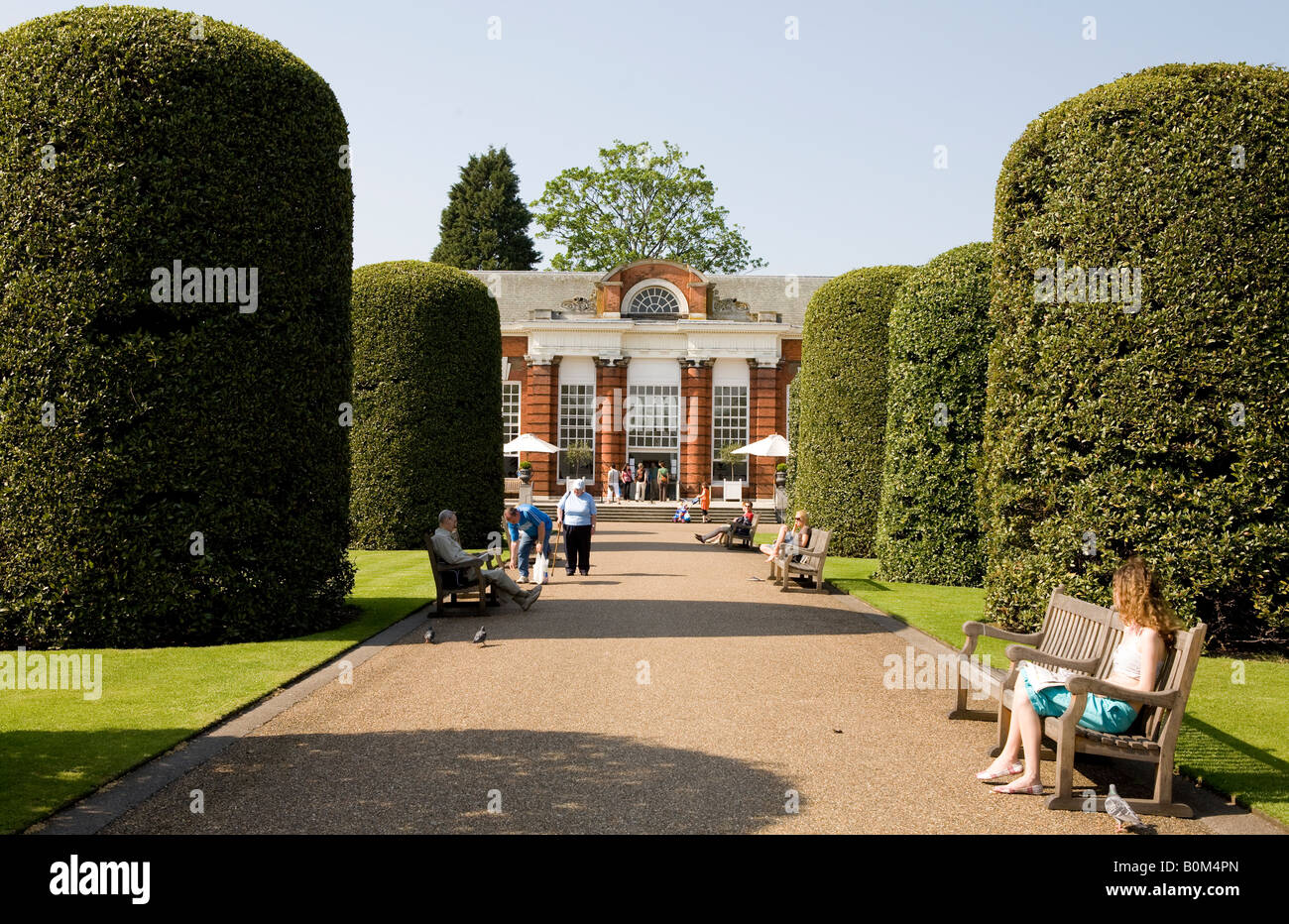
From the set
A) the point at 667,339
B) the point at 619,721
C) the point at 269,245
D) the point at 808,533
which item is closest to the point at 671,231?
the point at 667,339

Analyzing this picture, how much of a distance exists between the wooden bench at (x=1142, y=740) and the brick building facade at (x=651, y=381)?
3684cm

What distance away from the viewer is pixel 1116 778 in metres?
5.69

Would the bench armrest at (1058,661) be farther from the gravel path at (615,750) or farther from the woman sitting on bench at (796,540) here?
the woman sitting on bench at (796,540)

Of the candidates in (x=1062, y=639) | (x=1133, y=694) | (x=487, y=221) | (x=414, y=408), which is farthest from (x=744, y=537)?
(x=487, y=221)

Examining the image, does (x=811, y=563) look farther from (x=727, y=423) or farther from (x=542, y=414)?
(x=542, y=414)

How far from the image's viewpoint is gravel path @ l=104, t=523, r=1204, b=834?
485 cm

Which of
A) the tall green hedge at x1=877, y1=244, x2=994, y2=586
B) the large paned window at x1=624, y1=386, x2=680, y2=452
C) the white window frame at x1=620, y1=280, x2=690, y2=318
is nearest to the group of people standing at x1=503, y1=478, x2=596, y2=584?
the tall green hedge at x1=877, y1=244, x2=994, y2=586

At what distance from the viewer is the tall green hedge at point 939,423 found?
14578 millimetres

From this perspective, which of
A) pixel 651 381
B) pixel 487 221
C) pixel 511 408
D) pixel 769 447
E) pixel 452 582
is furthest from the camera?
pixel 487 221

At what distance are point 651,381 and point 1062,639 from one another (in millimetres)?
37101

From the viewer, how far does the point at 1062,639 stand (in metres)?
6.68

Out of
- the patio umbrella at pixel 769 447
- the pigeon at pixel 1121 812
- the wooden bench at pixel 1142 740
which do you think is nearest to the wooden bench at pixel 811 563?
the wooden bench at pixel 1142 740

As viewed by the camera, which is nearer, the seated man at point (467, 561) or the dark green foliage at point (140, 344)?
the dark green foliage at point (140, 344)

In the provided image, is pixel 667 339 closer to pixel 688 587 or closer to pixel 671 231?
pixel 671 231
